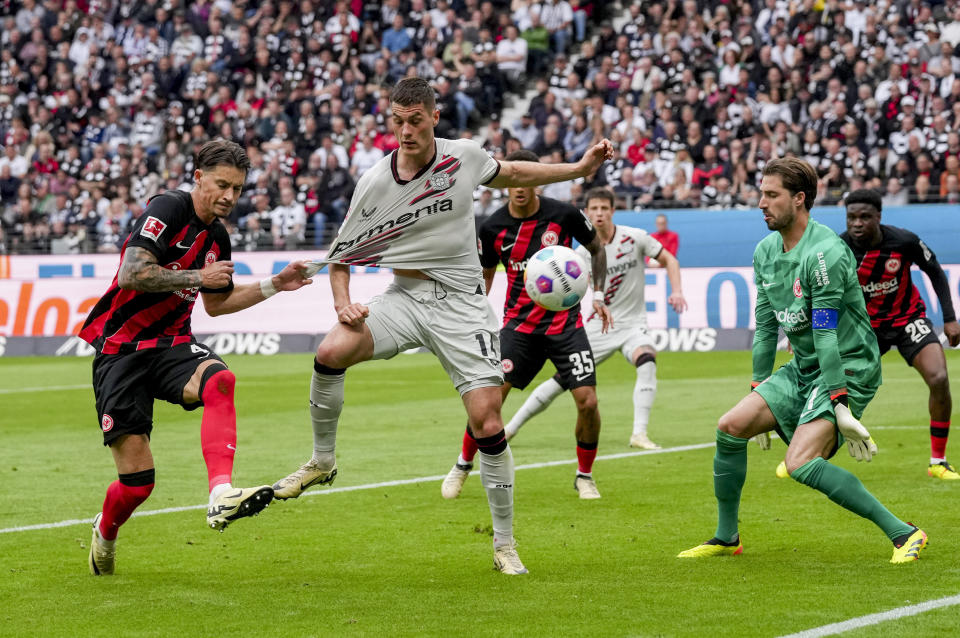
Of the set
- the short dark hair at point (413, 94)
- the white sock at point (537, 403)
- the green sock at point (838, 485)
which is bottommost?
the white sock at point (537, 403)

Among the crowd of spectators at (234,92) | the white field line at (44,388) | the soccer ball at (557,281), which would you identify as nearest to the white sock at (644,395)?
the soccer ball at (557,281)

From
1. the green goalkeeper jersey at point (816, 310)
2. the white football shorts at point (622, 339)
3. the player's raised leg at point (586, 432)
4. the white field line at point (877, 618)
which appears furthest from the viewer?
the white football shorts at point (622, 339)

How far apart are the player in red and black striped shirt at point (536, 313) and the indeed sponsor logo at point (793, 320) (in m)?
2.93

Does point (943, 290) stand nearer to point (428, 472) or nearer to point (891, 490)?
point (891, 490)

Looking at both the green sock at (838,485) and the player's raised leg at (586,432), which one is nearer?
the green sock at (838,485)

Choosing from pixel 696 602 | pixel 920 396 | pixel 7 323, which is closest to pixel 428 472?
pixel 696 602

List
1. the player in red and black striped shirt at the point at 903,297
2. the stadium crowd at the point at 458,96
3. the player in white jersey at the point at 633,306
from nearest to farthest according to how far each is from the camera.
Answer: the player in red and black striped shirt at the point at 903,297, the player in white jersey at the point at 633,306, the stadium crowd at the point at 458,96

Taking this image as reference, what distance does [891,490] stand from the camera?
374 inches

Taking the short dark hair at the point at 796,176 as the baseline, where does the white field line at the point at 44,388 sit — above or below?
below

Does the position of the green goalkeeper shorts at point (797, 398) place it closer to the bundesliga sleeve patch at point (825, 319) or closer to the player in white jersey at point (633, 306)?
the bundesliga sleeve patch at point (825, 319)

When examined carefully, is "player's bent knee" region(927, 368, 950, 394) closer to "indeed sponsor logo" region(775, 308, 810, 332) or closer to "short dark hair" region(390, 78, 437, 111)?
"indeed sponsor logo" region(775, 308, 810, 332)

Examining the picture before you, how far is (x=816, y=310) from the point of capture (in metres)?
6.80

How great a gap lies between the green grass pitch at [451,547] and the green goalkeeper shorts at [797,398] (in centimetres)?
74

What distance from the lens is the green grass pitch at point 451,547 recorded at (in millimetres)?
5914
